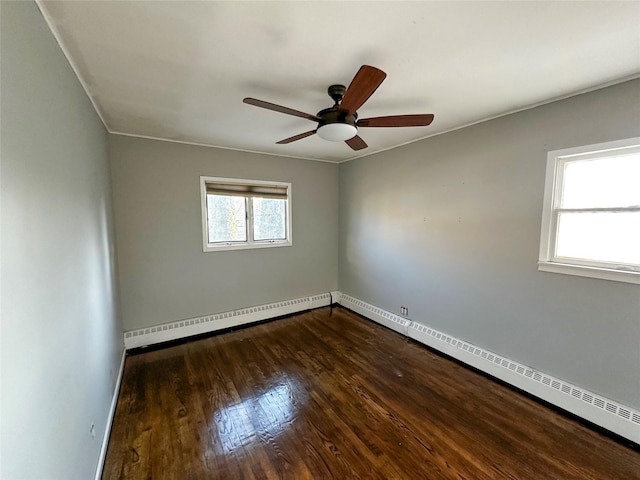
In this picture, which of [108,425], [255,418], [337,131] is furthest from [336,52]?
[108,425]

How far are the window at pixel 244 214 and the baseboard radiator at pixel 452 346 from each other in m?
0.97

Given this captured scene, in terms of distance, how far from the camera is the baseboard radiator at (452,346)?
6.25 ft

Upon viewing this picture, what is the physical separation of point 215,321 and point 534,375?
3477 millimetres

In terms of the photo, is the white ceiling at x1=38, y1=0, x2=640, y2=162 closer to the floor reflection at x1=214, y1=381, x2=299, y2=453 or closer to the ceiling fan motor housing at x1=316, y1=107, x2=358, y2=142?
the ceiling fan motor housing at x1=316, y1=107, x2=358, y2=142

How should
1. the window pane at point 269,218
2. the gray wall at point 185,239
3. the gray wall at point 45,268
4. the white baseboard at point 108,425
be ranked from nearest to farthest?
the gray wall at point 45,268 < the white baseboard at point 108,425 < the gray wall at point 185,239 < the window pane at point 269,218

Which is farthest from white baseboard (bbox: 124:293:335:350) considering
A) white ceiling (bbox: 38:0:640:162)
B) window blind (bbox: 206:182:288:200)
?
white ceiling (bbox: 38:0:640:162)

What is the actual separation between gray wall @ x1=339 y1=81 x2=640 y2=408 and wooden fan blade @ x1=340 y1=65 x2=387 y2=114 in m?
1.61

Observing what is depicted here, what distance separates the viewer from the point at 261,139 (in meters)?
3.10

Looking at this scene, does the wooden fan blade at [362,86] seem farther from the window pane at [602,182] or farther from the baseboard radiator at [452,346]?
the baseboard radiator at [452,346]

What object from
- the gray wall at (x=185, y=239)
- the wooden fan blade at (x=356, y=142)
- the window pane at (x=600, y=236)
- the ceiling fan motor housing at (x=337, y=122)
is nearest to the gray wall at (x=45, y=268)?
the gray wall at (x=185, y=239)

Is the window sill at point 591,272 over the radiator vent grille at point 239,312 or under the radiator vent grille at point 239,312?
over

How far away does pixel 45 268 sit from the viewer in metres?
1.05

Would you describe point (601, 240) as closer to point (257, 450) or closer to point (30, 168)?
point (257, 450)

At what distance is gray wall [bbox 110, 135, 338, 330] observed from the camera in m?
2.99
